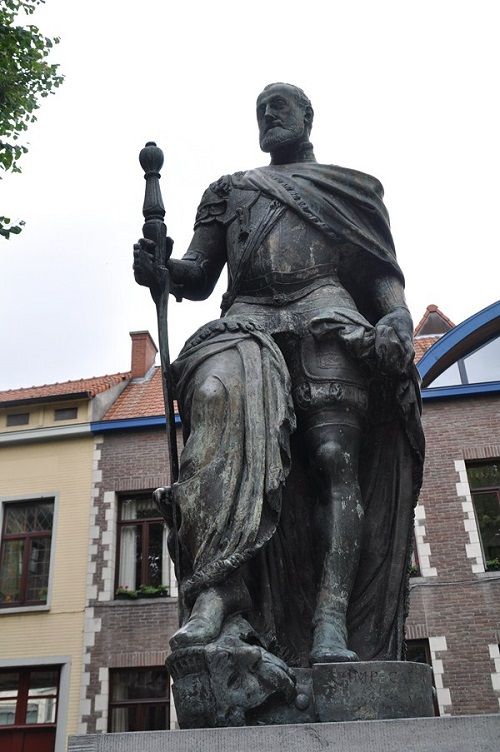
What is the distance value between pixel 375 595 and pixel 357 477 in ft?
1.51

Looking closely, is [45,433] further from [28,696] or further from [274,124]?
[274,124]

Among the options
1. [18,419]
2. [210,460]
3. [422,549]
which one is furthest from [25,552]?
[210,460]

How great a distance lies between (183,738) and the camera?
2.17m

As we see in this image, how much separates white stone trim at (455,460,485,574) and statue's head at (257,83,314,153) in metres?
13.9

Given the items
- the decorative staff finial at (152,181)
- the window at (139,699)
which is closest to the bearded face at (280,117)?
the decorative staff finial at (152,181)

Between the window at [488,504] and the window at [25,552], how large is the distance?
30.3ft

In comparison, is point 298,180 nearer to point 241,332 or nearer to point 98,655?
point 241,332

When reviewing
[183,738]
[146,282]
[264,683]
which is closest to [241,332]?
[146,282]

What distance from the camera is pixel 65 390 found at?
21875mm

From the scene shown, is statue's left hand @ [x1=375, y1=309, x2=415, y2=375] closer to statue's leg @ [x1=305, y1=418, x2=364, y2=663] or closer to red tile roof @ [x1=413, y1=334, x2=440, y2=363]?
statue's leg @ [x1=305, y1=418, x2=364, y2=663]

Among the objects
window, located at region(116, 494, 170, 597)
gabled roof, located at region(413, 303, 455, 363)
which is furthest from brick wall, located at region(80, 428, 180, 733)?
gabled roof, located at region(413, 303, 455, 363)

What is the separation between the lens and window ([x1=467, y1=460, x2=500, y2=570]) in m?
16.7

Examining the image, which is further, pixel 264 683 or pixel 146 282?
pixel 146 282

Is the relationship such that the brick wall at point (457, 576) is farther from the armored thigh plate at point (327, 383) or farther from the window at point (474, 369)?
the armored thigh plate at point (327, 383)
